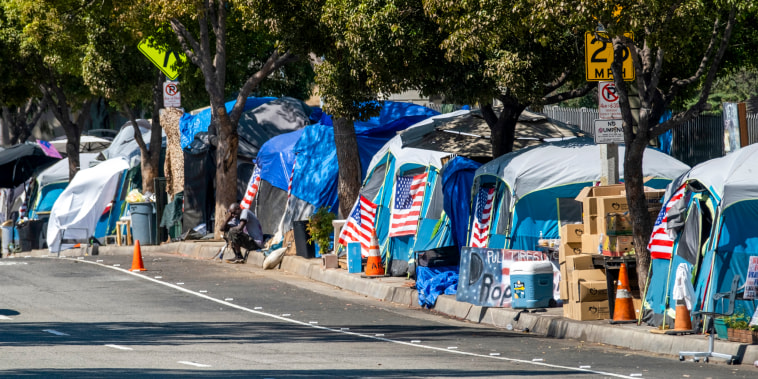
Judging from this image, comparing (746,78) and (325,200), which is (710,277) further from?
(746,78)

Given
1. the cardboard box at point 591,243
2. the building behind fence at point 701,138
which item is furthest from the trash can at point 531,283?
the building behind fence at point 701,138

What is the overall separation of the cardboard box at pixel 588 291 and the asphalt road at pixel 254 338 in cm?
82

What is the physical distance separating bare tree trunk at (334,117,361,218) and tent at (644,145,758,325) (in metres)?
10.1

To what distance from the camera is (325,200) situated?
2453cm

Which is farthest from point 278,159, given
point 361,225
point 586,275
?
point 586,275

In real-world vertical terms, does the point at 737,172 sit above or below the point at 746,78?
below

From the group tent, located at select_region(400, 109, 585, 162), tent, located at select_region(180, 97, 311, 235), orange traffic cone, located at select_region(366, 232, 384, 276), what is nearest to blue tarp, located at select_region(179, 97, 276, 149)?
tent, located at select_region(180, 97, 311, 235)

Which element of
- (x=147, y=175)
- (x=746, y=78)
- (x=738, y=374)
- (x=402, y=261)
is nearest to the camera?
(x=738, y=374)

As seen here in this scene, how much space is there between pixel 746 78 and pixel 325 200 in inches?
851

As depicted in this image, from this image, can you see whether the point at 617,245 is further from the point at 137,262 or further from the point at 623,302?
the point at 137,262

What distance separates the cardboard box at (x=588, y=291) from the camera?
13.8 meters

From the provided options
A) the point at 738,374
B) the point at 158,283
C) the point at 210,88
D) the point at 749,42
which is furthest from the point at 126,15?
the point at 738,374

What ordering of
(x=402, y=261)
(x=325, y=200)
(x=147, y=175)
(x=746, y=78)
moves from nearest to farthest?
(x=402, y=261) < (x=325, y=200) < (x=147, y=175) < (x=746, y=78)

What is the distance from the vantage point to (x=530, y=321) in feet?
46.5
